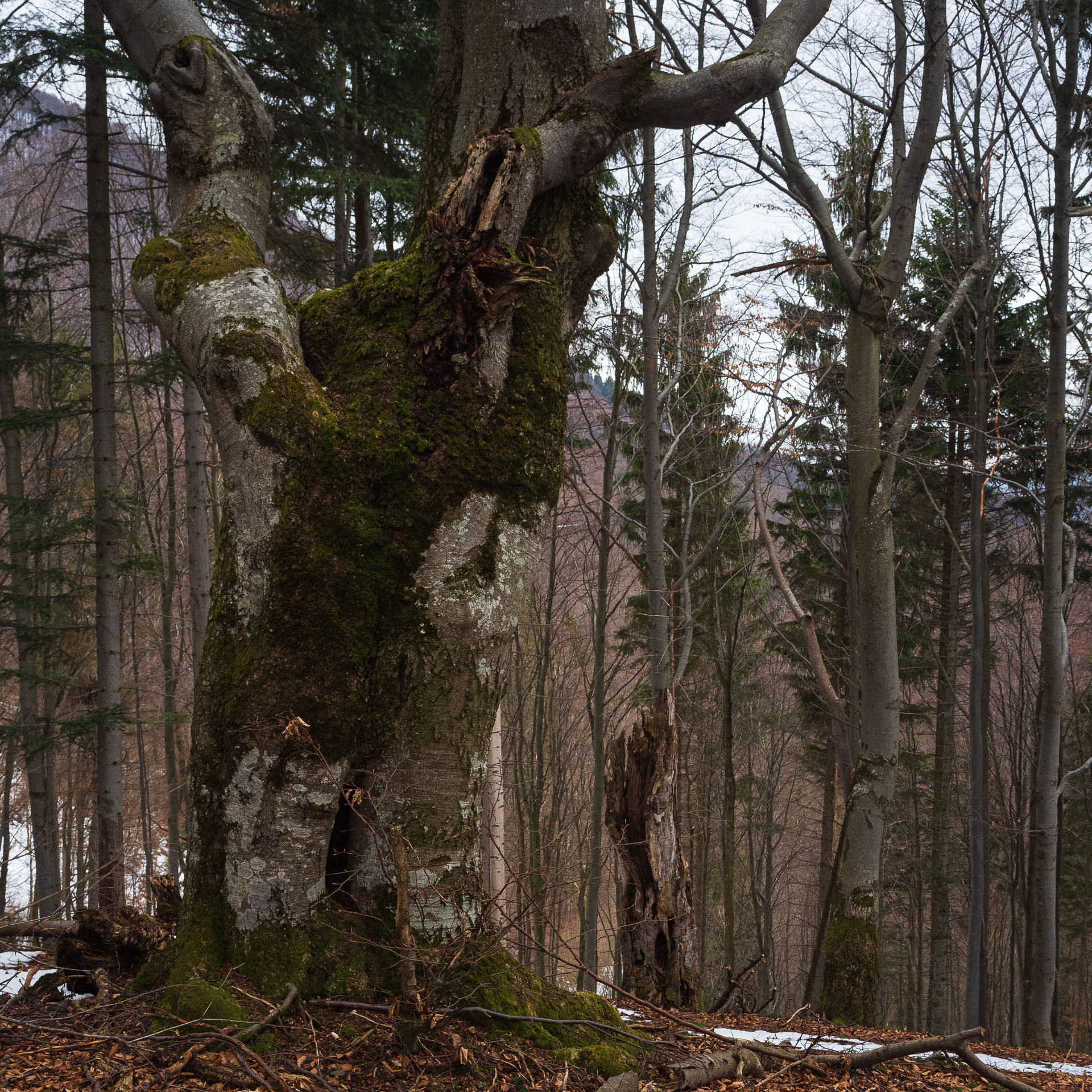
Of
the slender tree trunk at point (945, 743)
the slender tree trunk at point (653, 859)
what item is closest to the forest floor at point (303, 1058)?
the slender tree trunk at point (653, 859)

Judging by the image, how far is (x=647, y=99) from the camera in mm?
3340

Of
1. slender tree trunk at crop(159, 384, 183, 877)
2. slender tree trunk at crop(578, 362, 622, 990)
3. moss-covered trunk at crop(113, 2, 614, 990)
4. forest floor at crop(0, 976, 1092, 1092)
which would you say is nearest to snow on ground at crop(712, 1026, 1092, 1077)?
forest floor at crop(0, 976, 1092, 1092)

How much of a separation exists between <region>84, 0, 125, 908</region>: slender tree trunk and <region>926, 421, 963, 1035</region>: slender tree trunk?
36.0ft

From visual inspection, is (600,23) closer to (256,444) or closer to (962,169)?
(256,444)

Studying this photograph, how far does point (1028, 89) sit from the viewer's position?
906cm

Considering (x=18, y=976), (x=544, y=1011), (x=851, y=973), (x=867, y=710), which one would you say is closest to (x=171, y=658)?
(x=18, y=976)

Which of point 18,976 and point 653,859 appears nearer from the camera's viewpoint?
point 18,976

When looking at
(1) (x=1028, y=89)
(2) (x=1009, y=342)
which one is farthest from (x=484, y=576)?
(2) (x=1009, y=342)

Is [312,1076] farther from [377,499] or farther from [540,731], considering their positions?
[540,731]

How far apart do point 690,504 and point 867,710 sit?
4775 millimetres

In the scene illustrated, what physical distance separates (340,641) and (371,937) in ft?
3.32

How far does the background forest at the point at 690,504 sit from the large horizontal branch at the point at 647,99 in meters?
0.23

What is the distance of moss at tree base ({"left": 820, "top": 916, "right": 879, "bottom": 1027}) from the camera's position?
5.92m

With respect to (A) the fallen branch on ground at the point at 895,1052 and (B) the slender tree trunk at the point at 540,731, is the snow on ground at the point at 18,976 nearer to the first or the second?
(A) the fallen branch on ground at the point at 895,1052
